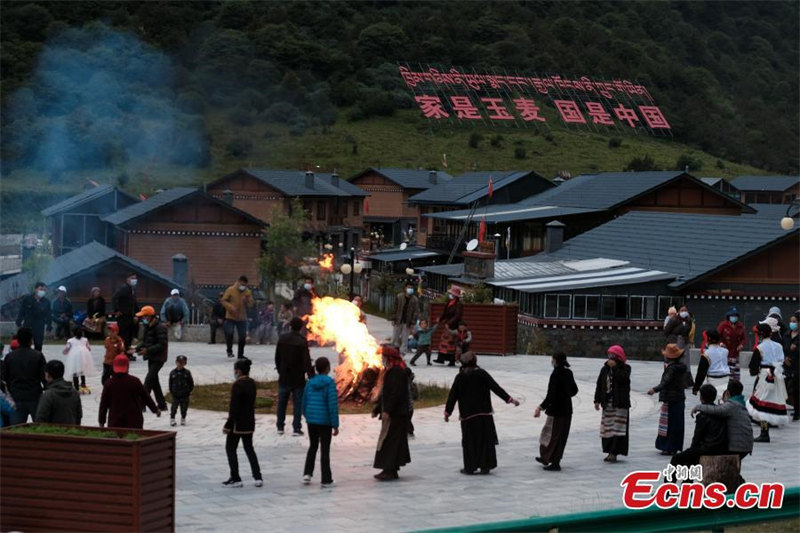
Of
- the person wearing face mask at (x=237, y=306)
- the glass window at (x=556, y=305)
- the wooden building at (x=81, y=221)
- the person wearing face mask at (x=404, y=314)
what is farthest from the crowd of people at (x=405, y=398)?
the wooden building at (x=81, y=221)

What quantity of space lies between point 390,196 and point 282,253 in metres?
42.8

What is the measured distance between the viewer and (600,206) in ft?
197

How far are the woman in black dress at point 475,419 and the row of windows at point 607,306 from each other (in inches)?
852

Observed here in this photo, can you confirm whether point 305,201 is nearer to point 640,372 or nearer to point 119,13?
point 119,13

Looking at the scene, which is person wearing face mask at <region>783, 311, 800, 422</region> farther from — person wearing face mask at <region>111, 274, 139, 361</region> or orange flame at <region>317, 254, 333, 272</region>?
orange flame at <region>317, 254, 333, 272</region>

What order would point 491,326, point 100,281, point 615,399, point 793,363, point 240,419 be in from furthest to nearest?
point 100,281
point 491,326
point 793,363
point 615,399
point 240,419

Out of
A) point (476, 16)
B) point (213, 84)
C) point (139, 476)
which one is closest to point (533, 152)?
point (213, 84)

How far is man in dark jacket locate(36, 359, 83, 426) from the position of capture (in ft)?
45.6

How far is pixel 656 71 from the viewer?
159125 mm

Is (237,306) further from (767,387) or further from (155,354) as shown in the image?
(767,387)

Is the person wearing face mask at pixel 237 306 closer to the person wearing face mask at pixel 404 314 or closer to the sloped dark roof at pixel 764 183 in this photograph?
the person wearing face mask at pixel 404 314

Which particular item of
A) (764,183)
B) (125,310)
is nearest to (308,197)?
(764,183)

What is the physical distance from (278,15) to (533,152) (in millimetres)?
41150

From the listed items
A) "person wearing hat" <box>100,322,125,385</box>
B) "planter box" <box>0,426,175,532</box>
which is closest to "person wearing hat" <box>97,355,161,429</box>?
"planter box" <box>0,426,175,532</box>
